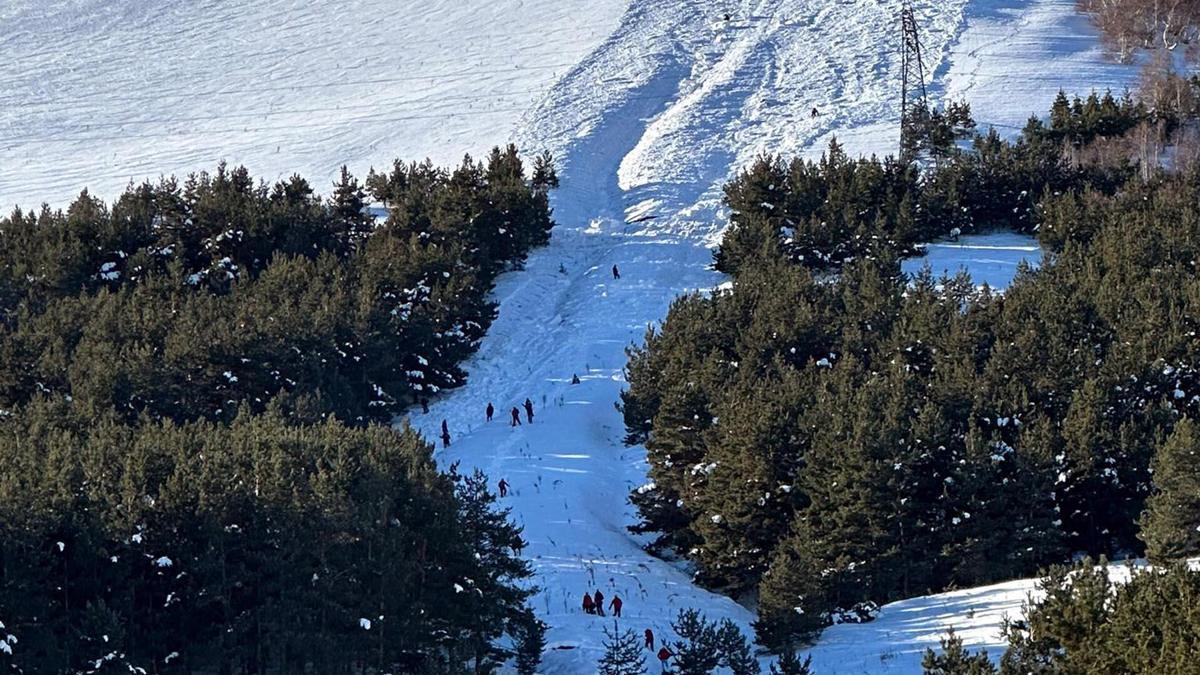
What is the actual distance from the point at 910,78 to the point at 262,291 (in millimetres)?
37039

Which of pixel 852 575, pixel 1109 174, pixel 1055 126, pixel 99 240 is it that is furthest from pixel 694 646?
pixel 1055 126

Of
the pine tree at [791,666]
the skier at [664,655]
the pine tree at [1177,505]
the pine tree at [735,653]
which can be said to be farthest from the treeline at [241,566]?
the pine tree at [1177,505]

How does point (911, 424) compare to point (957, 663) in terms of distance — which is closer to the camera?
point (957, 663)

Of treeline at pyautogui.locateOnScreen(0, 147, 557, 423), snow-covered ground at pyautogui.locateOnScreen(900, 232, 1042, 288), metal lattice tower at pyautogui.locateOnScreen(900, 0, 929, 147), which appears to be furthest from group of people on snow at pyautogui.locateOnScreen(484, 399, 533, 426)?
metal lattice tower at pyautogui.locateOnScreen(900, 0, 929, 147)

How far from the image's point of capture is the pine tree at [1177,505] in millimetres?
30406

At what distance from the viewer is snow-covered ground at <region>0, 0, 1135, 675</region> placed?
41.7m

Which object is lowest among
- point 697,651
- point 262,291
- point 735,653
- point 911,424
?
point 735,653

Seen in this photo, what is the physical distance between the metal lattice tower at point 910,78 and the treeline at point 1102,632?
4335 cm

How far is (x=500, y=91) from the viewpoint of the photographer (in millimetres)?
80188

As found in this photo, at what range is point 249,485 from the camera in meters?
28.8

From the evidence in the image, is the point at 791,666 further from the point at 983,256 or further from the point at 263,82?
the point at 263,82

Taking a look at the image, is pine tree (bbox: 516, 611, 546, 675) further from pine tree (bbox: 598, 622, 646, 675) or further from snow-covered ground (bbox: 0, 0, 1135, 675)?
pine tree (bbox: 598, 622, 646, 675)

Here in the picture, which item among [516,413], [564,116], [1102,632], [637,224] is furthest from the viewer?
[564,116]

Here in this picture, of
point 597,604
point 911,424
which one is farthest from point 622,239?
point 597,604
